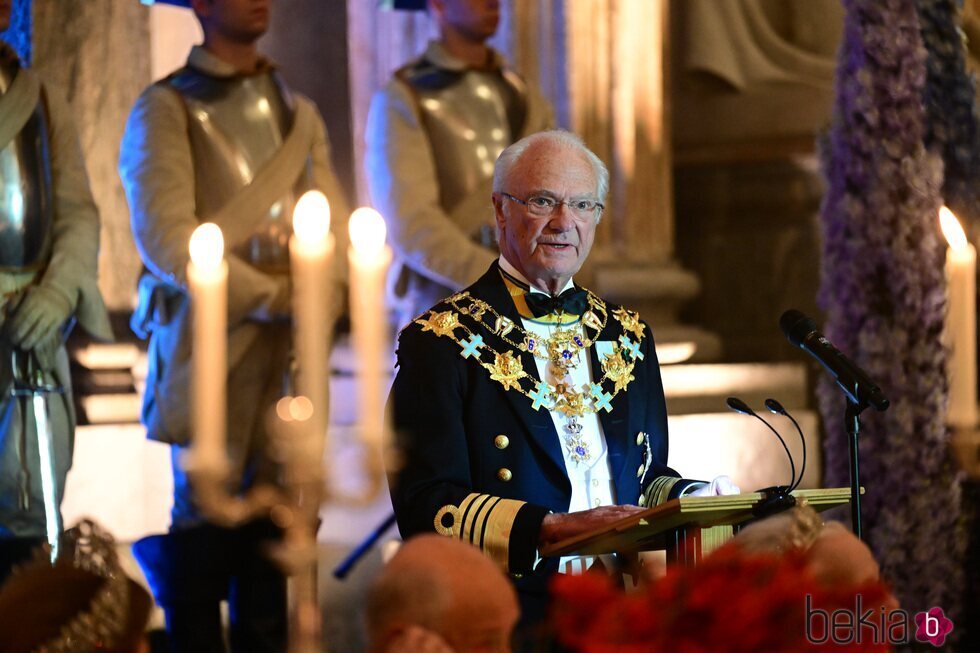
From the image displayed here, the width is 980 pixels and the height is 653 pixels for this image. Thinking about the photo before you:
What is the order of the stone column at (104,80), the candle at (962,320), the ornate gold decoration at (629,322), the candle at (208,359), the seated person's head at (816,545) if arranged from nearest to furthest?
1. the seated person's head at (816,545)
2. the candle at (208,359)
3. the ornate gold decoration at (629,322)
4. the candle at (962,320)
5. the stone column at (104,80)

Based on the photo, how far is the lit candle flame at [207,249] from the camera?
2346 mm

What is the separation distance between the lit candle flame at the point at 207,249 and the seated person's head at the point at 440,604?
74cm

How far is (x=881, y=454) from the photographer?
5527mm

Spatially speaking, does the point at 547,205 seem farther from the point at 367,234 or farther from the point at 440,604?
the point at 440,604

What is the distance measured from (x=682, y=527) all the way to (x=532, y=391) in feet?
2.27

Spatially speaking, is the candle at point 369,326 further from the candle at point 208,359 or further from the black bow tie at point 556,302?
the black bow tie at point 556,302

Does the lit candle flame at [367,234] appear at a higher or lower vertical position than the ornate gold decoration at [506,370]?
higher

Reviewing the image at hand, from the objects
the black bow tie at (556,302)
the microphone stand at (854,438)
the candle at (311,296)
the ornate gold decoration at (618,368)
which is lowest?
the microphone stand at (854,438)

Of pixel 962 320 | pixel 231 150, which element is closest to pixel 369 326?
pixel 962 320

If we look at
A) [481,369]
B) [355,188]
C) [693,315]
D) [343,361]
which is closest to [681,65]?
[693,315]

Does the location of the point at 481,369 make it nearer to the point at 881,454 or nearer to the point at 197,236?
the point at 197,236

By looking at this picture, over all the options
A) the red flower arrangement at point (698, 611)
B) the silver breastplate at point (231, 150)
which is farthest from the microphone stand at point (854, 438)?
the silver breastplate at point (231, 150)

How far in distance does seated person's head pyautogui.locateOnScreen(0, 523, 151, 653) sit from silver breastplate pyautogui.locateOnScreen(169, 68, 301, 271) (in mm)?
3150

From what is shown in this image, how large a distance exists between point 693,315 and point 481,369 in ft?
11.1
